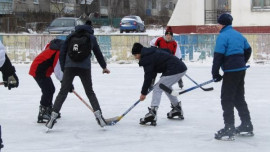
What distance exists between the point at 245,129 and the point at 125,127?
163 centimetres

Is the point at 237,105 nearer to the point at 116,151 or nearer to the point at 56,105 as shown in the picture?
the point at 116,151

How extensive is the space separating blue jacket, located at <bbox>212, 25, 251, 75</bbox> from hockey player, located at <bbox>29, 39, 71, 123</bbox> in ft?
7.47

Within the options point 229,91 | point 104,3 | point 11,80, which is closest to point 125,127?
point 229,91

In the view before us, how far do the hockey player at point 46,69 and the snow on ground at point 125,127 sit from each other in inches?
11.2

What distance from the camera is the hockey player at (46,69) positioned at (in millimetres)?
7220

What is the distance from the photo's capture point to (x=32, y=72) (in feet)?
23.9

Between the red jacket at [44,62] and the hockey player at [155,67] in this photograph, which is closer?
the hockey player at [155,67]

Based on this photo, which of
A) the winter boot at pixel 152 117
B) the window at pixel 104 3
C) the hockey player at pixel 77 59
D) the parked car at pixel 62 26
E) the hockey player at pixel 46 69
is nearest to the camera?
the hockey player at pixel 77 59

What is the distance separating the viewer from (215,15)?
84.4ft

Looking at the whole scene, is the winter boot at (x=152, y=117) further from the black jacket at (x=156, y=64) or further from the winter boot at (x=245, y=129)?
the winter boot at (x=245, y=129)

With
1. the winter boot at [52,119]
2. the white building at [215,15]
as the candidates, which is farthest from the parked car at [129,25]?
the winter boot at [52,119]

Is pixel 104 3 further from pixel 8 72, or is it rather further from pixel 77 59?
pixel 8 72

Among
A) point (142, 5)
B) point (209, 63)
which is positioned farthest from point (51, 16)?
point (209, 63)

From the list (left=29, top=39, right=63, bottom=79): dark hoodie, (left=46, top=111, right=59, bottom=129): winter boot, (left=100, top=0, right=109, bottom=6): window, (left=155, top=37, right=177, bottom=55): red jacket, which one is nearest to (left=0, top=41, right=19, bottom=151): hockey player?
(left=46, top=111, right=59, bottom=129): winter boot
